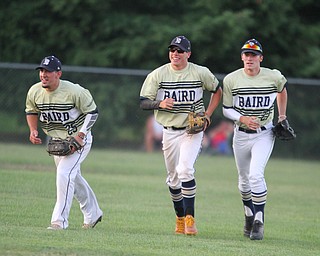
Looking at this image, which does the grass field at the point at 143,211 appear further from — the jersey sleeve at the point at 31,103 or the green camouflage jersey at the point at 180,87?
the green camouflage jersey at the point at 180,87

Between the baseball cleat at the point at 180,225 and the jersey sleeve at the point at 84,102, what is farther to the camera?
the baseball cleat at the point at 180,225

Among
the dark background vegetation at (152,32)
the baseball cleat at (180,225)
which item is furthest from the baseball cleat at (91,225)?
the dark background vegetation at (152,32)

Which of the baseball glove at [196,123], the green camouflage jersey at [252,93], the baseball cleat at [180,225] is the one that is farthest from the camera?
the baseball cleat at [180,225]

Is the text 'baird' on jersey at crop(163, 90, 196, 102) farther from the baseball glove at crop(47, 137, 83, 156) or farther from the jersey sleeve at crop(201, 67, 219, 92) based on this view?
the baseball glove at crop(47, 137, 83, 156)

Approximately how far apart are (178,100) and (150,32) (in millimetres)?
15624

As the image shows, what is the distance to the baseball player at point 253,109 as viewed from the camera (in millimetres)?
9258

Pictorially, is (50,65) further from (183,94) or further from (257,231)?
(257,231)

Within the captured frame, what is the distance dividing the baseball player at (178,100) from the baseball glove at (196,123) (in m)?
A: 0.13

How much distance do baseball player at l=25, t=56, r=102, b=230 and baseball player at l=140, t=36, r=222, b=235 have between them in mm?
731

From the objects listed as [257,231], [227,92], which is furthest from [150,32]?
[257,231]

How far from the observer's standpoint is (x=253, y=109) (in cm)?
942

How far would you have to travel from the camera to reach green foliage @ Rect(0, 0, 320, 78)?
2470 centimetres

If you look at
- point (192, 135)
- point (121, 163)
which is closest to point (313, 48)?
point (121, 163)

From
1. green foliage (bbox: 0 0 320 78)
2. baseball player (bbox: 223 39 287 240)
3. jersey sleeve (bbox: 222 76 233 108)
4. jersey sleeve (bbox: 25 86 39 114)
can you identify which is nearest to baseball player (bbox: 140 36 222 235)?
jersey sleeve (bbox: 222 76 233 108)
